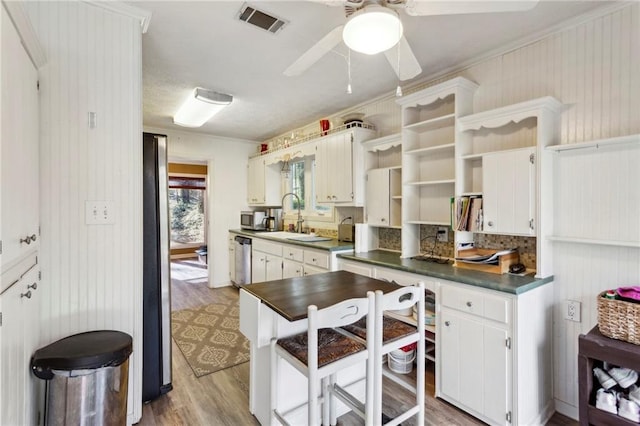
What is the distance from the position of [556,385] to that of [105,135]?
10.8ft

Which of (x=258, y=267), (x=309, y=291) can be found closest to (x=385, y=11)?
(x=309, y=291)

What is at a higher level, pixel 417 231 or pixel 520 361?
pixel 417 231

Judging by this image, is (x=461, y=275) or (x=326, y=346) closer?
(x=326, y=346)

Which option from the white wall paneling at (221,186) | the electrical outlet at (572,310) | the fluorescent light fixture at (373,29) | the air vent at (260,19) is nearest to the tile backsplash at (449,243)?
the electrical outlet at (572,310)

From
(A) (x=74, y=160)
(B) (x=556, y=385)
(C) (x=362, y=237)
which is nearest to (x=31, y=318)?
(A) (x=74, y=160)

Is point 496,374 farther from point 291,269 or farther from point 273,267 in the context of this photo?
point 273,267

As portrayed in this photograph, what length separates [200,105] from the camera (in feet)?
11.1

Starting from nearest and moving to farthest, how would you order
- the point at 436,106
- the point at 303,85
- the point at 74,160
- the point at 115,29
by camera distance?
1. the point at 74,160
2. the point at 115,29
3. the point at 436,106
4. the point at 303,85

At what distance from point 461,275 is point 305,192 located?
2.90m

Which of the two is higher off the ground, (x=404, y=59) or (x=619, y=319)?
(x=404, y=59)

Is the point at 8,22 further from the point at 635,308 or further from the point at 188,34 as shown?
the point at 635,308

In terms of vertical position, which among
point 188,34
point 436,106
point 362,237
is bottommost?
point 362,237

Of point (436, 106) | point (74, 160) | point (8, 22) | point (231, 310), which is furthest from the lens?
point (231, 310)

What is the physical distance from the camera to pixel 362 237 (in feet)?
10.4
